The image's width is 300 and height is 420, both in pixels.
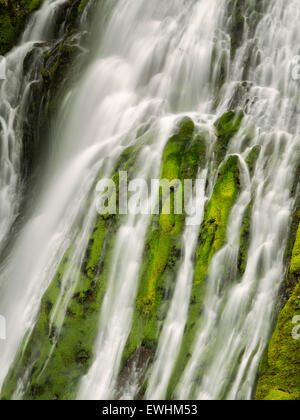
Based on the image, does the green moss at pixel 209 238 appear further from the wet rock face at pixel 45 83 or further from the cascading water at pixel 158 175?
the wet rock face at pixel 45 83

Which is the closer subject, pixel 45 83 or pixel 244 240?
pixel 244 240

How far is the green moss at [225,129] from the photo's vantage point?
14000 mm

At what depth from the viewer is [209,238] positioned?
1245cm

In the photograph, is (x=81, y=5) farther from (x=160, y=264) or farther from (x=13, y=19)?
(x=160, y=264)

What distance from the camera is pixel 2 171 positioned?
1981 cm

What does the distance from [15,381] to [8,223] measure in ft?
23.5

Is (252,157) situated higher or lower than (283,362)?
higher

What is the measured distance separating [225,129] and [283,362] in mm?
7196

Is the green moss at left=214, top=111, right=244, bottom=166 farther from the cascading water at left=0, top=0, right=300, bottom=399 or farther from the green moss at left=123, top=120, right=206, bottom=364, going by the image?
the green moss at left=123, top=120, right=206, bottom=364

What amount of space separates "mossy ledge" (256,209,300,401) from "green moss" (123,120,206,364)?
2.82 m

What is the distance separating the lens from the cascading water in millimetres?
11398

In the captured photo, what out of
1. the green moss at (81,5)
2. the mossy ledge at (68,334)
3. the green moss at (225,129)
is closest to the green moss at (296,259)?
the green moss at (225,129)

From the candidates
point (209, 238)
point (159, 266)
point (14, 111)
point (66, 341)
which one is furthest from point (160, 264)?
point (14, 111)
